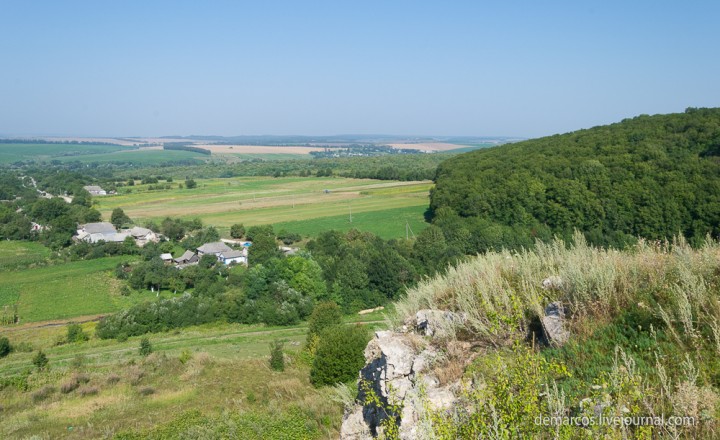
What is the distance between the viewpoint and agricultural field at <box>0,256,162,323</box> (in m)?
37.3

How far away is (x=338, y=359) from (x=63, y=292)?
118 ft

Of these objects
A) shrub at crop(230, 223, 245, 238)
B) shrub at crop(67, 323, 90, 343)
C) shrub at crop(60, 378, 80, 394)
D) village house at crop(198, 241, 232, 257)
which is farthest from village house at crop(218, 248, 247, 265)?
shrub at crop(60, 378, 80, 394)

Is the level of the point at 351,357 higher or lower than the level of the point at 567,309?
lower

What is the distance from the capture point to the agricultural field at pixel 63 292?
122ft

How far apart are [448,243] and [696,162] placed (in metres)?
23.9

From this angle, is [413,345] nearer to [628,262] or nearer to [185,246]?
[628,262]

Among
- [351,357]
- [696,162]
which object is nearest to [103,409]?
[351,357]

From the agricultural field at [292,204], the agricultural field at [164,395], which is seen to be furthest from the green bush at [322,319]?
the agricultural field at [292,204]

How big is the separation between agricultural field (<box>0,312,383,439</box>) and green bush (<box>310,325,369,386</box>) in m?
0.66

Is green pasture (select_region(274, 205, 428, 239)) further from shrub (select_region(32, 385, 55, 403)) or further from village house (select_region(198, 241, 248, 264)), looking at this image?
shrub (select_region(32, 385, 55, 403))

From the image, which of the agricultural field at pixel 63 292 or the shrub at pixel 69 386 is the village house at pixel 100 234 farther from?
the shrub at pixel 69 386

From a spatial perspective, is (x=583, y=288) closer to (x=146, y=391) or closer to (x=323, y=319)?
(x=146, y=391)

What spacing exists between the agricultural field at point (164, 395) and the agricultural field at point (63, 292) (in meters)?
9.75

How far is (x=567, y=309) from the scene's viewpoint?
7.78m
